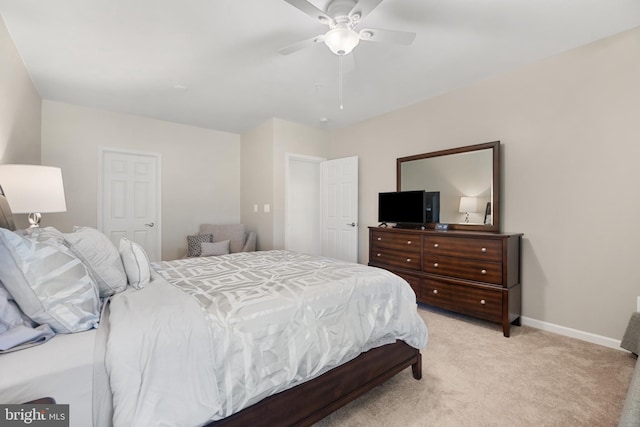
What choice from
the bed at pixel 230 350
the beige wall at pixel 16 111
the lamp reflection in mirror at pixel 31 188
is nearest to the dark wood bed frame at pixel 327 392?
the bed at pixel 230 350

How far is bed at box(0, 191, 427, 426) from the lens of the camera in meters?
0.91

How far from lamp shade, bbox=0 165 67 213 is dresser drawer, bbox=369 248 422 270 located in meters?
3.18

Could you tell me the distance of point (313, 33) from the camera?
224 cm

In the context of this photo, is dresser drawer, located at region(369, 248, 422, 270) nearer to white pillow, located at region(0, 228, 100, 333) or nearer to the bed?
the bed

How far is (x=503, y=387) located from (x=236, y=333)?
1801 mm

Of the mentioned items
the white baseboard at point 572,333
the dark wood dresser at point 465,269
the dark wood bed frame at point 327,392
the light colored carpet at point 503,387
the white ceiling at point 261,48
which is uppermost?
the white ceiling at point 261,48

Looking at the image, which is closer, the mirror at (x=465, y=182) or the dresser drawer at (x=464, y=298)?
the dresser drawer at (x=464, y=298)

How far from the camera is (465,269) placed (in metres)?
2.79

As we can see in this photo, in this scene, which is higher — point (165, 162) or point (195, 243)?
point (165, 162)

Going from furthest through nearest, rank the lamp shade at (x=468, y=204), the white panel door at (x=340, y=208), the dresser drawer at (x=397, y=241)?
the white panel door at (x=340, y=208), the dresser drawer at (x=397, y=241), the lamp shade at (x=468, y=204)

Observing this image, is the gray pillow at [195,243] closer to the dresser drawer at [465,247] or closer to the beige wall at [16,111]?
the beige wall at [16,111]

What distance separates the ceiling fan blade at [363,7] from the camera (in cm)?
159

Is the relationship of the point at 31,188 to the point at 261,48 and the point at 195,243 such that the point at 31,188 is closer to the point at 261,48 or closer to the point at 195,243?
the point at 261,48

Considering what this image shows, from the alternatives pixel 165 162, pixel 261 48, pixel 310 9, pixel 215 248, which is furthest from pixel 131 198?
pixel 310 9
